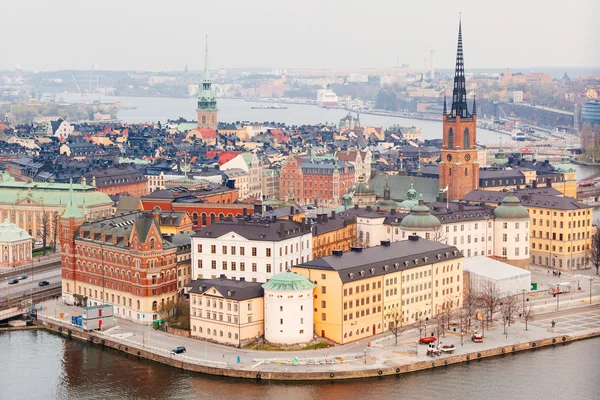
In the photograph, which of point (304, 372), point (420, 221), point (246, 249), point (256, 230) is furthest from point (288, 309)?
point (420, 221)

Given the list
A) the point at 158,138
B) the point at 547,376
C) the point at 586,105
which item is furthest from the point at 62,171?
the point at 586,105

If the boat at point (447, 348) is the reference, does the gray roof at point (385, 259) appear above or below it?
above

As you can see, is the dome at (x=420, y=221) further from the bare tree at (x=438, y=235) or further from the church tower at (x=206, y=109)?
the church tower at (x=206, y=109)

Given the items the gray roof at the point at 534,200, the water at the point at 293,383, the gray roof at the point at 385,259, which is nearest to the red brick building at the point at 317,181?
the gray roof at the point at 534,200

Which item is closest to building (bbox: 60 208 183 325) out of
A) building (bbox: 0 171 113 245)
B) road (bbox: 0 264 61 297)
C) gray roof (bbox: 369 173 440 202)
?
road (bbox: 0 264 61 297)

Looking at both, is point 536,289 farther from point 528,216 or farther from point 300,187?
point 300,187

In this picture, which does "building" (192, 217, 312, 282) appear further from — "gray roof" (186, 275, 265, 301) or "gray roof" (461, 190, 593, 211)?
"gray roof" (461, 190, 593, 211)

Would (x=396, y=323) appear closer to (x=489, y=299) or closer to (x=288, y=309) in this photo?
(x=288, y=309)
